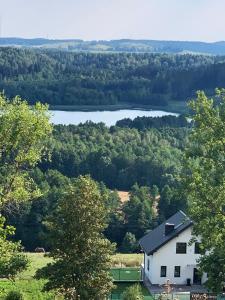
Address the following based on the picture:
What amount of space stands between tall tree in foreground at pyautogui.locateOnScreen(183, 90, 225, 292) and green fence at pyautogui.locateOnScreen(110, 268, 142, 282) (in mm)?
16989

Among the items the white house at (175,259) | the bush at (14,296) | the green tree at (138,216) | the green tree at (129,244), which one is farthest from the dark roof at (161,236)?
the green tree at (138,216)

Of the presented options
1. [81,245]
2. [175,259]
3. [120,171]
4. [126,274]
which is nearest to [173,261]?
[175,259]

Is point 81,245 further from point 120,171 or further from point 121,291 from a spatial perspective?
point 120,171

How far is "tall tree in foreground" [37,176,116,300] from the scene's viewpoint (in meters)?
24.0

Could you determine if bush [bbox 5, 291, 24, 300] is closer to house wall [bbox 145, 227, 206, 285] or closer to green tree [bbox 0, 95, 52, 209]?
green tree [bbox 0, 95, 52, 209]

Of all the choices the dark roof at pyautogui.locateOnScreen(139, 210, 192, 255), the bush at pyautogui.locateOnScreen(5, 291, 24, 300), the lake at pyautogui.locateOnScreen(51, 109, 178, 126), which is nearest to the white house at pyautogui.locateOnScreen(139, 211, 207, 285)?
the dark roof at pyautogui.locateOnScreen(139, 210, 192, 255)

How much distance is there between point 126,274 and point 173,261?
2.96 m

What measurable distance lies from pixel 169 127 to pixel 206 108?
3556 inches

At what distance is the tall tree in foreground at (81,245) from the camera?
23953 millimetres

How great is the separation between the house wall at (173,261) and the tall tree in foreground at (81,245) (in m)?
14.2

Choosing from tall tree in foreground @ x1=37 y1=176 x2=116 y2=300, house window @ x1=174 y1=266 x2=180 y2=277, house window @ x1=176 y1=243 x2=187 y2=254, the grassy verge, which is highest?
tall tree in foreground @ x1=37 y1=176 x2=116 y2=300

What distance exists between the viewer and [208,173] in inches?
850

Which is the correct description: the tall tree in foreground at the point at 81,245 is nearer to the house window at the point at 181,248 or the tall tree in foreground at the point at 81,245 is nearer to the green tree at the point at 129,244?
the house window at the point at 181,248

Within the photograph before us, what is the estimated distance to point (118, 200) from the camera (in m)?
67.0
